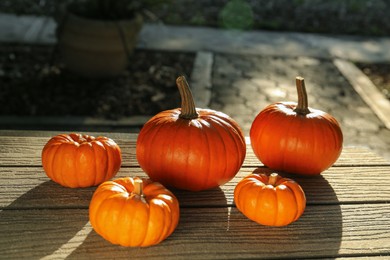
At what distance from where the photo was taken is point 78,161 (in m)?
1.78

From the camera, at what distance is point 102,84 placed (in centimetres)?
484

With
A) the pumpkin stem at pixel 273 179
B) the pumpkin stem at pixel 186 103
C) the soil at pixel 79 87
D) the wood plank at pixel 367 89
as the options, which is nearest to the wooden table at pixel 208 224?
the pumpkin stem at pixel 273 179

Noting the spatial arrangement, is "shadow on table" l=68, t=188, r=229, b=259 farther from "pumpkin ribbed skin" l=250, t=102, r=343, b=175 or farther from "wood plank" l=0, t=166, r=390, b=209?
"pumpkin ribbed skin" l=250, t=102, r=343, b=175

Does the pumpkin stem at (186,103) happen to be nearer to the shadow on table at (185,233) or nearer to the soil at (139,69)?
the shadow on table at (185,233)

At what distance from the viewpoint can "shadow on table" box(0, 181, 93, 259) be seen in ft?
4.95

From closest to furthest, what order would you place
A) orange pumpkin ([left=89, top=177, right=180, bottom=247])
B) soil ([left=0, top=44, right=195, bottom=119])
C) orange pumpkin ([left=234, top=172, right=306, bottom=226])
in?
1. orange pumpkin ([left=89, top=177, right=180, bottom=247])
2. orange pumpkin ([left=234, top=172, right=306, bottom=226])
3. soil ([left=0, top=44, right=195, bottom=119])

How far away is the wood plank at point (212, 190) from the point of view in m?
1.75

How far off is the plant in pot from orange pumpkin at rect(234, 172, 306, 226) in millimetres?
3266

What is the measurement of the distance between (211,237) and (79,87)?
3.33m

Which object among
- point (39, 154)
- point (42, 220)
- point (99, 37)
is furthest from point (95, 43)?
point (42, 220)

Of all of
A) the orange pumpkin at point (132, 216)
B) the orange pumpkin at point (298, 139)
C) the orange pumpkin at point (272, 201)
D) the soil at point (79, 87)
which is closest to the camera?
the orange pumpkin at point (132, 216)

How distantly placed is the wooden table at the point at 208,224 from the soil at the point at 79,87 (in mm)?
2323

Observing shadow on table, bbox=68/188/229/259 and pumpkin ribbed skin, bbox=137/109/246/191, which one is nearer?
shadow on table, bbox=68/188/229/259

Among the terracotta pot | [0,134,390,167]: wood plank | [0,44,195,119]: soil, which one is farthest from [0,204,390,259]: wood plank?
the terracotta pot
